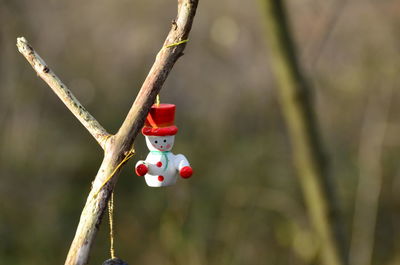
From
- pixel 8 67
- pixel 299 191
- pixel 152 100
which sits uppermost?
pixel 152 100

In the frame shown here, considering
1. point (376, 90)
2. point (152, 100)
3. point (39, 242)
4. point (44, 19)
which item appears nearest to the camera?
point (152, 100)

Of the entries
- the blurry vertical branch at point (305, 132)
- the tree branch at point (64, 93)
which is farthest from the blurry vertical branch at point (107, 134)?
the blurry vertical branch at point (305, 132)

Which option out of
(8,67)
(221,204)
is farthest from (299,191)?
(8,67)

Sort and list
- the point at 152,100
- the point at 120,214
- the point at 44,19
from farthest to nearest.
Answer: the point at 44,19
the point at 120,214
the point at 152,100

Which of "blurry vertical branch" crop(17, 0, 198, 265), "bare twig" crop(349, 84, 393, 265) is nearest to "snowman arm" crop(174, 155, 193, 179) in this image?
"blurry vertical branch" crop(17, 0, 198, 265)

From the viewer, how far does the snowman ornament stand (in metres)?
0.73

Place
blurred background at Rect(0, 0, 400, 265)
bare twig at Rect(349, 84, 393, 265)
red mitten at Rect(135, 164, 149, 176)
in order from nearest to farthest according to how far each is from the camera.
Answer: red mitten at Rect(135, 164, 149, 176) → bare twig at Rect(349, 84, 393, 265) → blurred background at Rect(0, 0, 400, 265)

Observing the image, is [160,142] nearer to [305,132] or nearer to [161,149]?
[161,149]

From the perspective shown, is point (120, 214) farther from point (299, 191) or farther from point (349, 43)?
point (349, 43)

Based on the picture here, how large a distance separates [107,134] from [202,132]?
7.79ft

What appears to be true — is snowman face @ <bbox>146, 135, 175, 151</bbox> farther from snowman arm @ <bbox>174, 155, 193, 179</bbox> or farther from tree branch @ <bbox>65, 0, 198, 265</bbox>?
tree branch @ <bbox>65, 0, 198, 265</bbox>

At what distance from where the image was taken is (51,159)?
2863 mm

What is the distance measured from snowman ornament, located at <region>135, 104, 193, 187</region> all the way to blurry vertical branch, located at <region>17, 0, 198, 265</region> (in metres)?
0.12

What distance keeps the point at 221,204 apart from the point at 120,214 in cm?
45
